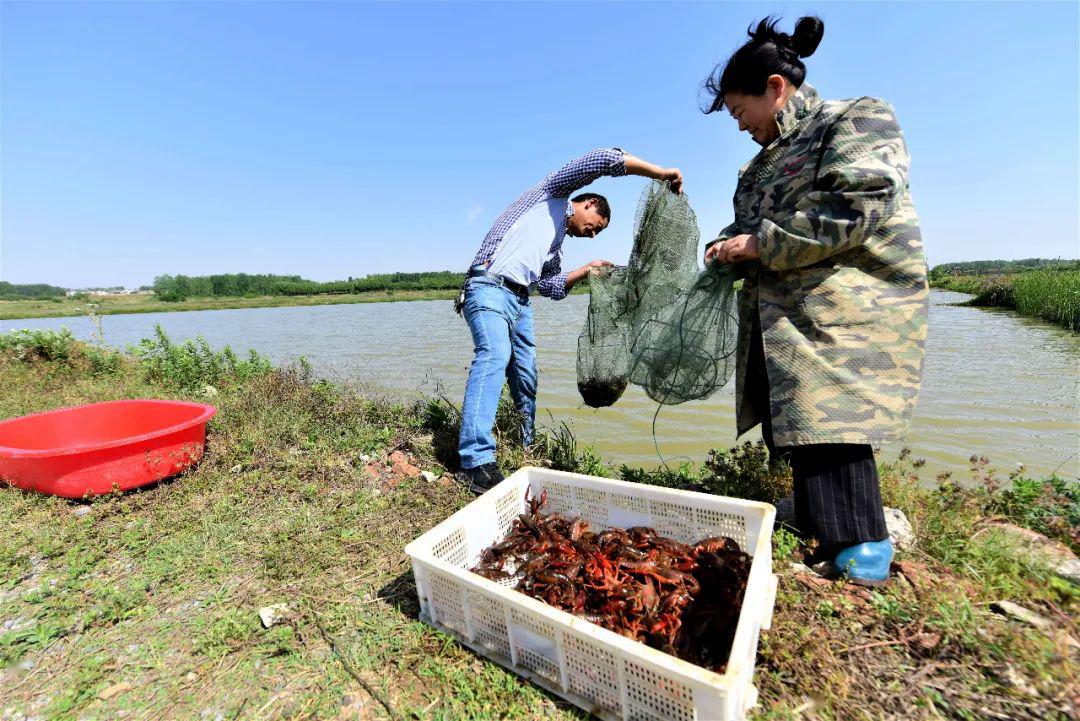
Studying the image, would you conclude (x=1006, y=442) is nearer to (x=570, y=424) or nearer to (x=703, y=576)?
(x=570, y=424)

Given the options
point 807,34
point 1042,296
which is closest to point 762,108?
point 807,34

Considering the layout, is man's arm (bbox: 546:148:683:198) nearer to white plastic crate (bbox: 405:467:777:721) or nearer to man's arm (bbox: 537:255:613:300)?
man's arm (bbox: 537:255:613:300)

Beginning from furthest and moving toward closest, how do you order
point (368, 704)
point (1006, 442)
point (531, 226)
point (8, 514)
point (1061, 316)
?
point (1061, 316)
point (1006, 442)
point (531, 226)
point (8, 514)
point (368, 704)

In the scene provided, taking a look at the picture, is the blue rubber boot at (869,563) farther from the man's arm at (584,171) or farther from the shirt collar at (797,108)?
the man's arm at (584,171)

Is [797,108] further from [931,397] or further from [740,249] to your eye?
[931,397]

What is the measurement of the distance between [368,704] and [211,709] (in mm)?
552

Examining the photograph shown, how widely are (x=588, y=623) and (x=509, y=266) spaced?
231 cm

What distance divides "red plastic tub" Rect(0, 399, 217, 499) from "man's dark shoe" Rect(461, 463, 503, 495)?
6.48ft

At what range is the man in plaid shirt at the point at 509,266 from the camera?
3119mm

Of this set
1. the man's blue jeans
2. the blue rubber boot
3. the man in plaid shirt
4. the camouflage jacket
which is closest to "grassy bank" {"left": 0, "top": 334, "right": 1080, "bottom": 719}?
the blue rubber boot

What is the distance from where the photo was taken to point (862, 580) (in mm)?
1986

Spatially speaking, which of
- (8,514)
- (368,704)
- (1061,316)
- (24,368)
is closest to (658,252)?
(368,704)

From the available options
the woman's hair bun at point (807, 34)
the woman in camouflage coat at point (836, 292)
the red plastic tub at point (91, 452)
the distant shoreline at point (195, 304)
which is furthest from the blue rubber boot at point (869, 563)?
the distant shoreline at point (195, 304)

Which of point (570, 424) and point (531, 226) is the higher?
point (531, 226)
